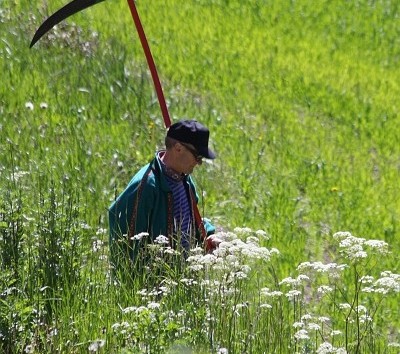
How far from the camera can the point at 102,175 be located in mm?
8727

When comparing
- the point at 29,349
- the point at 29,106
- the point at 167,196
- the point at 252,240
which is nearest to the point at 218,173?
the point at 29,106

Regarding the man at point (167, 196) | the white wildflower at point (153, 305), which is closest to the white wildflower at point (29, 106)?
the man at point (167, 196)

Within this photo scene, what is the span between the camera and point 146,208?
5953mm

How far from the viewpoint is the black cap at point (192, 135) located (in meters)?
5.99

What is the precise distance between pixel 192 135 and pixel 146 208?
0.46 meters

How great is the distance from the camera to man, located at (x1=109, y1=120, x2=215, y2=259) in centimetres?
594

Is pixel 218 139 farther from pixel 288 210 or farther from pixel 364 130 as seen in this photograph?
pixel 364 130

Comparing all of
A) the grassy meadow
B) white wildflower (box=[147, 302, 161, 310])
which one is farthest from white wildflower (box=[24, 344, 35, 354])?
white wildflower (box=[147, 302, 161, 310])

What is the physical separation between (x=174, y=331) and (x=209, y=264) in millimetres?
433

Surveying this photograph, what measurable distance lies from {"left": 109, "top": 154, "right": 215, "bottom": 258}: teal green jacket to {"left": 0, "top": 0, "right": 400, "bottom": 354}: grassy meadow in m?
0.20

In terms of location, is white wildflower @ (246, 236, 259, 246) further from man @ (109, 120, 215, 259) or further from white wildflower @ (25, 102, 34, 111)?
white wildflower @ (25, 102, 34, 111)

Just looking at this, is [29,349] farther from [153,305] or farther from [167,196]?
[167,196]

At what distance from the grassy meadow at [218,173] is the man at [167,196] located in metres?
0.22

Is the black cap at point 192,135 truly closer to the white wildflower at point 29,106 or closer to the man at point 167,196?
the man at point 167,196
